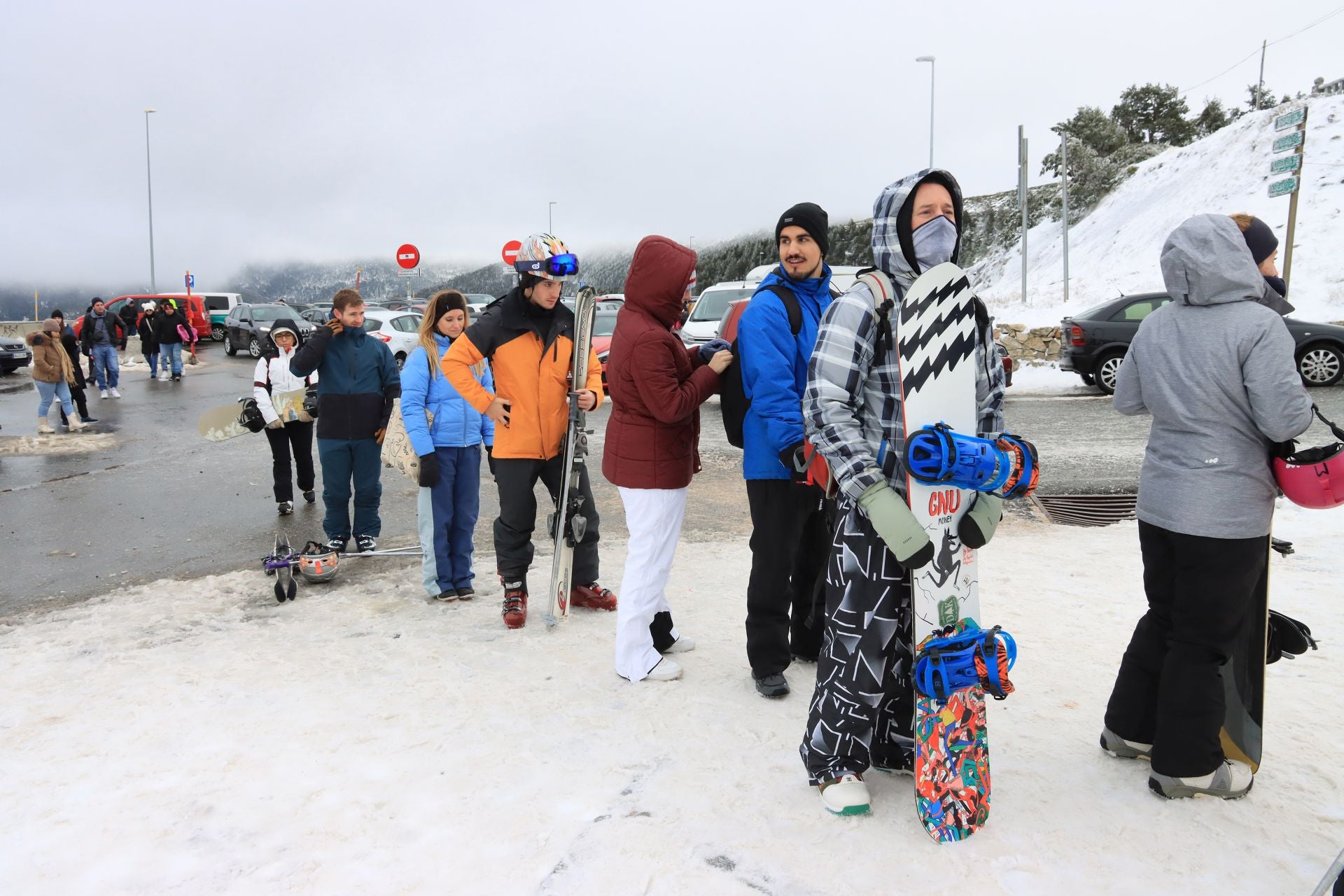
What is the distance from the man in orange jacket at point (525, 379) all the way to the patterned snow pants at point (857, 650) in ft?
6.67

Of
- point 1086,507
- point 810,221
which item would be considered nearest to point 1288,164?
point 1086,507

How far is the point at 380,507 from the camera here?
26.3 feet

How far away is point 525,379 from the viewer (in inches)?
182

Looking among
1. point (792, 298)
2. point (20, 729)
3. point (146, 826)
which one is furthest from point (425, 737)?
point (792, 298)

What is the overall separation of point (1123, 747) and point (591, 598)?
9.13ft

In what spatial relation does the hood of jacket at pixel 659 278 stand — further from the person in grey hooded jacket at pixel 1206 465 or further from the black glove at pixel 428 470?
the black glove at pixel 428 470

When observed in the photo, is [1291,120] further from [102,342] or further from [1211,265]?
[102,342]

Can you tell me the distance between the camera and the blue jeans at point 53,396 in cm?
1294

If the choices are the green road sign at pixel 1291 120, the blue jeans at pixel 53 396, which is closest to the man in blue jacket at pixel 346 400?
the blue jeans at pixel 53 396

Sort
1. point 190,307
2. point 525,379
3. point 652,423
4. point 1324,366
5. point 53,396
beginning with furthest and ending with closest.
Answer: point 190,307, point 1324,366, point 53,396, point 525,379, point 652,423

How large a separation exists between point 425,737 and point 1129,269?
75.0ft

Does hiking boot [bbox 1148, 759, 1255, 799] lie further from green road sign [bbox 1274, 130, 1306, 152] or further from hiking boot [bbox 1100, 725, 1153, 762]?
green road sign [bbox 1274, 130, 1306, 152]

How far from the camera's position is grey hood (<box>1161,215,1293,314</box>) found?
2.72m

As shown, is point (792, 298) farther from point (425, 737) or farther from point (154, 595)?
point (154, 595)
